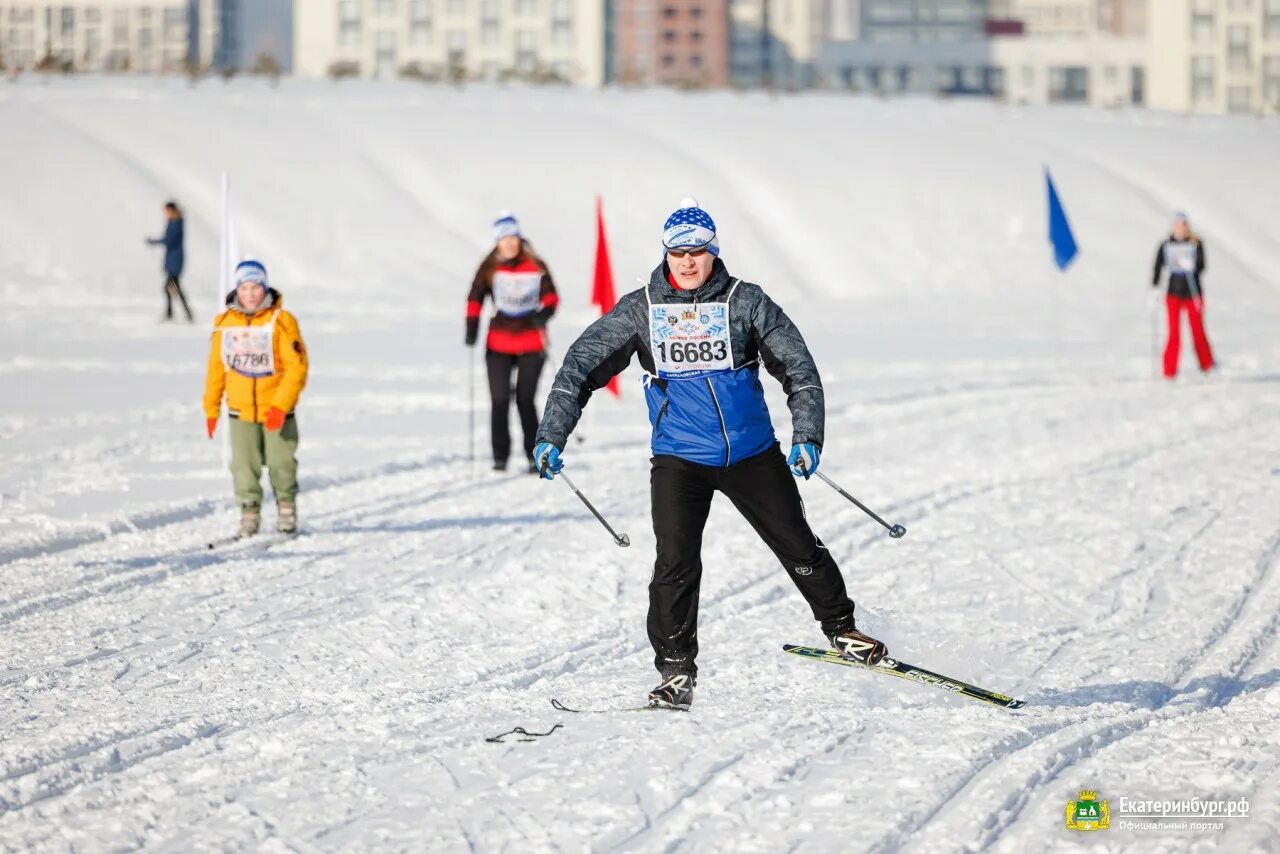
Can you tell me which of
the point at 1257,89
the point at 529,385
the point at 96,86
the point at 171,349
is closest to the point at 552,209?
the point at 96,86

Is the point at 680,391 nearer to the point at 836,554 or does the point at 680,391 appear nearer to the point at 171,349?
the point at 836,554

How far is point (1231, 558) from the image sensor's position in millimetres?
8984

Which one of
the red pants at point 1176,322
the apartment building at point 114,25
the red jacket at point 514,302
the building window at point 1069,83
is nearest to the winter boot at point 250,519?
the red jacket at point 514,302

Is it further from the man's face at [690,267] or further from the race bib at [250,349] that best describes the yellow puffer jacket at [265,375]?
the man's face at [690,267]

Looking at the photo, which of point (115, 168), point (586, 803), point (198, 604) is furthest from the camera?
point (115, 168)

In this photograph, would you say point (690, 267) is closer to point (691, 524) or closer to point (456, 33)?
point (691, 524)

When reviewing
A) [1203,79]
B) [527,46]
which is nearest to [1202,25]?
[1203,79]

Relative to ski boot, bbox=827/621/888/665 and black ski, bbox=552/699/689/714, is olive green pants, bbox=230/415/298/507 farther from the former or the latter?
ski boot, bbox=827/621/888/665

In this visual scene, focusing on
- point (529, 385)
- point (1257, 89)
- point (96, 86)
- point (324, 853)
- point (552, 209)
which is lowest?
point (324, 853)

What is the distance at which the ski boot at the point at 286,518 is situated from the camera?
31.3 feet

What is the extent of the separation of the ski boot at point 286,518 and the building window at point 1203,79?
99267 millimetres

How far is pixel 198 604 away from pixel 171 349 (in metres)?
12.9

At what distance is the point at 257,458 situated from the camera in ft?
31.1

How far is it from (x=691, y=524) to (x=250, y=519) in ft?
13.4
